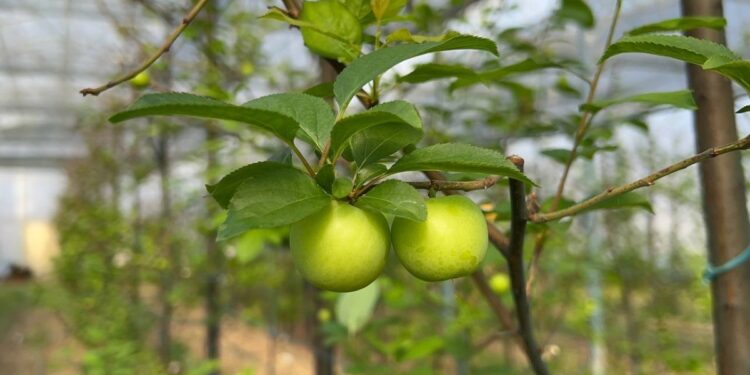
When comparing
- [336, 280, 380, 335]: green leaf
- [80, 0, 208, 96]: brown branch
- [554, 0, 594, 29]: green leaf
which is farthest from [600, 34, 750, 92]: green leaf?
[336, 280, 380, 335]: green leaf

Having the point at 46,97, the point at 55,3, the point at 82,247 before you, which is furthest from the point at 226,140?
the point at 46,97

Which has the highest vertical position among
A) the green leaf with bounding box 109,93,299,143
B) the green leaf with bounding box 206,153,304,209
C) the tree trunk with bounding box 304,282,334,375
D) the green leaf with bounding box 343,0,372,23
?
the green leaf with bounding box 343,0,372,23

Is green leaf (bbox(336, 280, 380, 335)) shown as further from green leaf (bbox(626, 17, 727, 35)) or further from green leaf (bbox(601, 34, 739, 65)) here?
green leaf (bbox(601, 34, 739, 65))

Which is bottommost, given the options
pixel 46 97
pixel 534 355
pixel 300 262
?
pixel 534 355

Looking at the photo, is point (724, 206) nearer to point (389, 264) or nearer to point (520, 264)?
point (520, 264)

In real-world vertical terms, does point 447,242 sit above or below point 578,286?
above

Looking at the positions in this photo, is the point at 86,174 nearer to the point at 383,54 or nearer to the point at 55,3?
the point at 55,3

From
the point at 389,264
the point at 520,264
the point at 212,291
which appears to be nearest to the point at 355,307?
the point at 520,264
